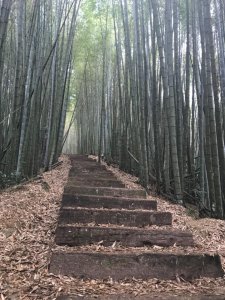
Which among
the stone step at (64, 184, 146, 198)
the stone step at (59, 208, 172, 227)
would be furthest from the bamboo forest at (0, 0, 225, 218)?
the stone step at (59, 208, 172, 227)

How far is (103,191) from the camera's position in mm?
3852

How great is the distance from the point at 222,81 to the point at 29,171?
298 cm

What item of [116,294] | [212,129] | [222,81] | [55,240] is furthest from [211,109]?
[116,294]

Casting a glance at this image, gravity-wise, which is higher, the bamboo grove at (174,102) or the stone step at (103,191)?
the bamboo grove at (174,102)

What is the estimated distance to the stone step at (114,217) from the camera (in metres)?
2.88

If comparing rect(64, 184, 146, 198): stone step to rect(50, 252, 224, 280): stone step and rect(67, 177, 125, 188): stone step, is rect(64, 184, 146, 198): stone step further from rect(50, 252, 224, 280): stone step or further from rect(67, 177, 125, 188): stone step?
rect(50, 252, 224, 280): stone step

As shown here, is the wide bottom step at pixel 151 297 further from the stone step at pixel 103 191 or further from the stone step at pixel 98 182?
the stone step at pixel 98 182

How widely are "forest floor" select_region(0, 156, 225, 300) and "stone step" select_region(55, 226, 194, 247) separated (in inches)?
3.0

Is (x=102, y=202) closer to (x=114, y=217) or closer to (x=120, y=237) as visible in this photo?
(x=114, y=217)

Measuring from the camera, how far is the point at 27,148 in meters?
5.20

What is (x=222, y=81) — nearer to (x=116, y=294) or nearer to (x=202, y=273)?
(x=202, y=273)

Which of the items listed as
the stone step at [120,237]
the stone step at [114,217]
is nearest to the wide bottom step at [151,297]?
the stone step at [120,237]

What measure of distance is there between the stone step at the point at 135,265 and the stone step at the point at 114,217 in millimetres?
698

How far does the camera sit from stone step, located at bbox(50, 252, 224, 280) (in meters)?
2.13
